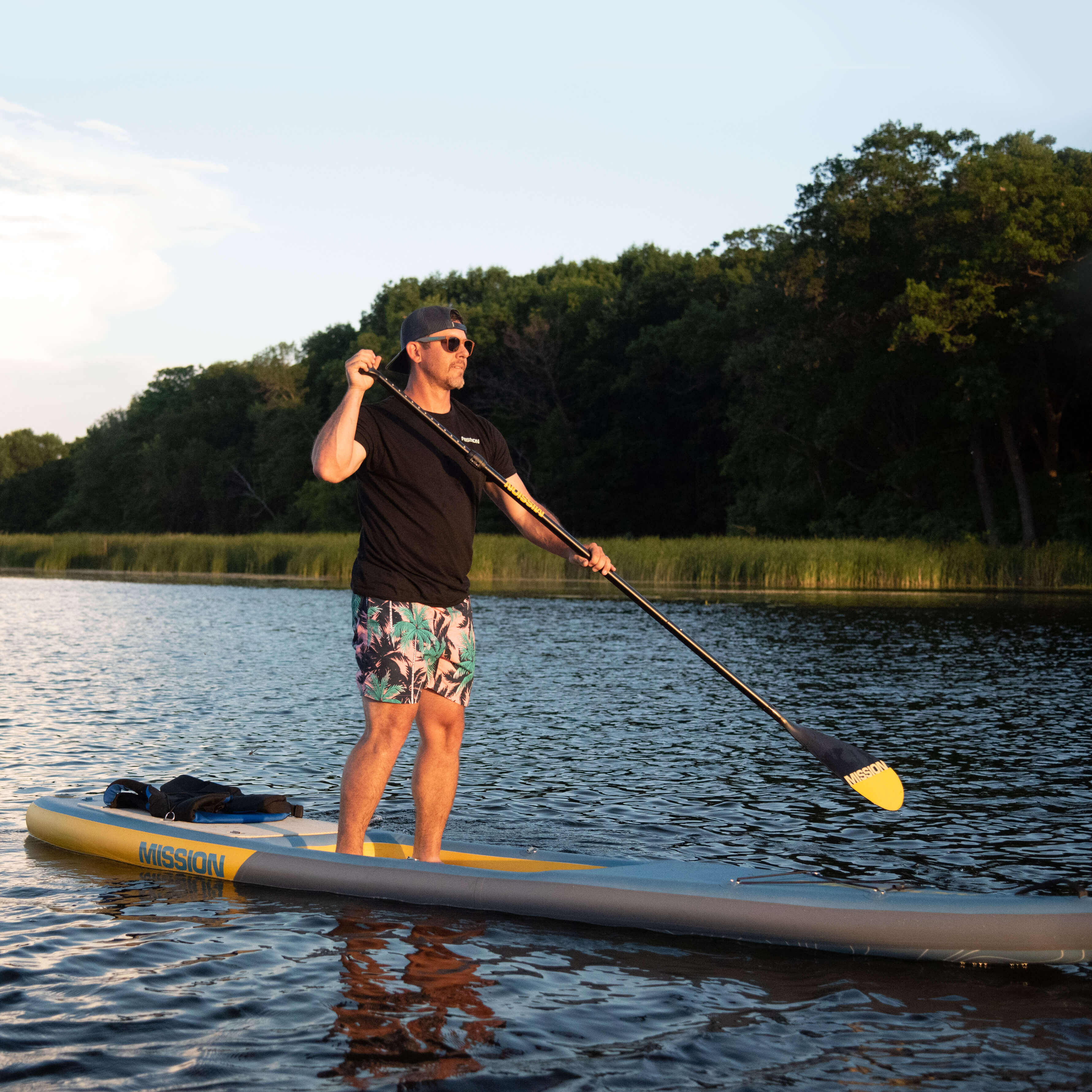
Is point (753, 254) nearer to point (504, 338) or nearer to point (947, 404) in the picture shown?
point (504, 338)

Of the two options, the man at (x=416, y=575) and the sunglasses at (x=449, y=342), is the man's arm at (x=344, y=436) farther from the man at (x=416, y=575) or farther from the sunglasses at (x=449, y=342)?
the sunglasses at (x=449, y=342)

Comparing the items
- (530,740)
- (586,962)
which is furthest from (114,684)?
(586,962)

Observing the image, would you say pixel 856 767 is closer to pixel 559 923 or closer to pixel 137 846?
pixel 559 923

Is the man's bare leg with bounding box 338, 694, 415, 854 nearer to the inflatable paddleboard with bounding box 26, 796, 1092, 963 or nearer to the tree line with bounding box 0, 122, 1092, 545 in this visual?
the inflatable paddleboard with bounding box 26, 796, 1092, 963

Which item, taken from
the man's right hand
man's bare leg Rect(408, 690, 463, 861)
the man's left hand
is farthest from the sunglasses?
man's bare leg Rect(408, 690, 463, 861)

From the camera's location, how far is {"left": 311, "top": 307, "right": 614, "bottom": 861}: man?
4.15 m

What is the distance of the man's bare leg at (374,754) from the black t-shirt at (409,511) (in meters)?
0.37

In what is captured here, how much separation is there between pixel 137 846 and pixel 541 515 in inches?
80.8

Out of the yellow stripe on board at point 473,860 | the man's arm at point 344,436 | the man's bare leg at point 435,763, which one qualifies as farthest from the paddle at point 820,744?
the yellow stripe on board at point 473,860

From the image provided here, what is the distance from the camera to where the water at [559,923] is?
3041mm

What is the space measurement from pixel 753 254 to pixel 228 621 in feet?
128

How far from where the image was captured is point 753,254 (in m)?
52.0

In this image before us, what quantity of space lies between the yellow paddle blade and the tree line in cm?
2745

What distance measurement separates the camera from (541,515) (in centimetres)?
460
